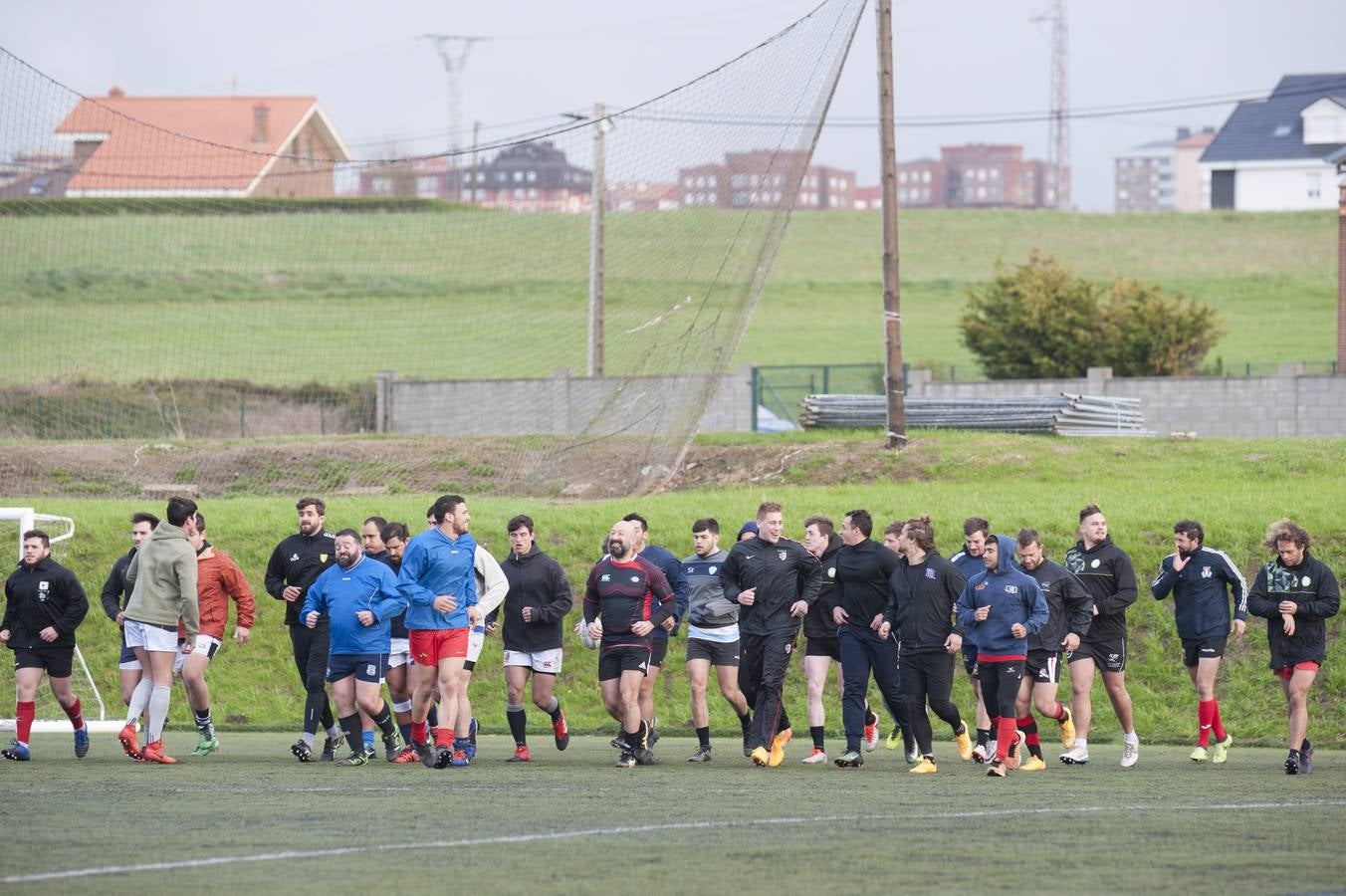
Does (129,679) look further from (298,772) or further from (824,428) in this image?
(824,428)

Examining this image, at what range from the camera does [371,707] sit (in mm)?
11945

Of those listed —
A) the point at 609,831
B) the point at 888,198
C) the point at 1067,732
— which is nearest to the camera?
the point at 609,831

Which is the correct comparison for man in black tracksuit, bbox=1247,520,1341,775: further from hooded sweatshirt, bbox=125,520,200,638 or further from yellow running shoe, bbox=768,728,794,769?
hooded sweatshirt, bbox=125,520,200,638

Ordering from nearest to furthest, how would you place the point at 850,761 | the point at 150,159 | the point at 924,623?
the point at 924,623 < the point at 850,761 < the point at 150,159

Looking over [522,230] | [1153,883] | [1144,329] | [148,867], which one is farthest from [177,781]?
[1144,329]

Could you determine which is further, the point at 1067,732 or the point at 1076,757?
the point at 1067,732

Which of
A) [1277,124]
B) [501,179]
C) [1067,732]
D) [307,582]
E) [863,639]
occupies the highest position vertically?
[1277,124]

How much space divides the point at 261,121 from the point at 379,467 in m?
24.0

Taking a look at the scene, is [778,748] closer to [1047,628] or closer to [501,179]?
[1047,628]

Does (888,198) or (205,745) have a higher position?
(888,198)

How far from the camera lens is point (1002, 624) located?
1188 cm

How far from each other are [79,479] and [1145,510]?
49.3 feet

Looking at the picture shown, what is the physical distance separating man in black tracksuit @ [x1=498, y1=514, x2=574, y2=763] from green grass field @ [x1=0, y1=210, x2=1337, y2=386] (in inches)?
266

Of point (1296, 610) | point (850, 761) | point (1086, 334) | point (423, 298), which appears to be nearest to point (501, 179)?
point (850, 761)
